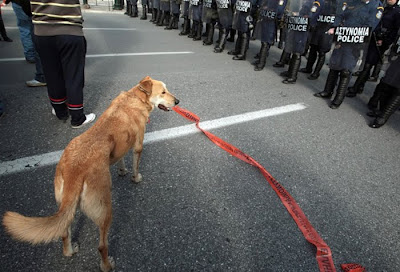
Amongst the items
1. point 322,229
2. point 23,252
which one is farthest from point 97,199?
point 322,229

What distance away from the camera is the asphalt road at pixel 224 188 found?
6.70 feet

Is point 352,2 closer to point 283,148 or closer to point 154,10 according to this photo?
point 283,148

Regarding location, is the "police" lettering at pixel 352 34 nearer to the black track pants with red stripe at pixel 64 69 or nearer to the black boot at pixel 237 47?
the black boot at pixel 237 47

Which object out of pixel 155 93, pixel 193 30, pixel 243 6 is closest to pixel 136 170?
pixel 155 93

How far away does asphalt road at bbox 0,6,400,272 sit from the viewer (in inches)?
80.4

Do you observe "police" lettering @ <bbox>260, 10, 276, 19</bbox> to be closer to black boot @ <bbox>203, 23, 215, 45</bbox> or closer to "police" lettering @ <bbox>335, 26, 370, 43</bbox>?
"police" lettering @ <bbox>335, 26, 370, 43</bbox>

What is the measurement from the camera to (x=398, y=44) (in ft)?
14.0

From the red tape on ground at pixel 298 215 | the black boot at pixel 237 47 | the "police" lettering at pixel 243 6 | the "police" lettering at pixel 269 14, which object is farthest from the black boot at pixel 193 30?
the red tape on ground at pixel 298 215

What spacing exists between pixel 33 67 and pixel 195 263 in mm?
5499

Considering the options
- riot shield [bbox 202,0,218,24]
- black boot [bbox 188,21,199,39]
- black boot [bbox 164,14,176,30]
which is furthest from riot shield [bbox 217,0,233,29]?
black boot [bbox 164,14,176,30]

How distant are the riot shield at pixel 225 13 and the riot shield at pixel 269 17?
145 cm

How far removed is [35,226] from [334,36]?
5629mm

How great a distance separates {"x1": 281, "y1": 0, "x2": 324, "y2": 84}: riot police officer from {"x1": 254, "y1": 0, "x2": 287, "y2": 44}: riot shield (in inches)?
11.7

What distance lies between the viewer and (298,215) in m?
2.47
